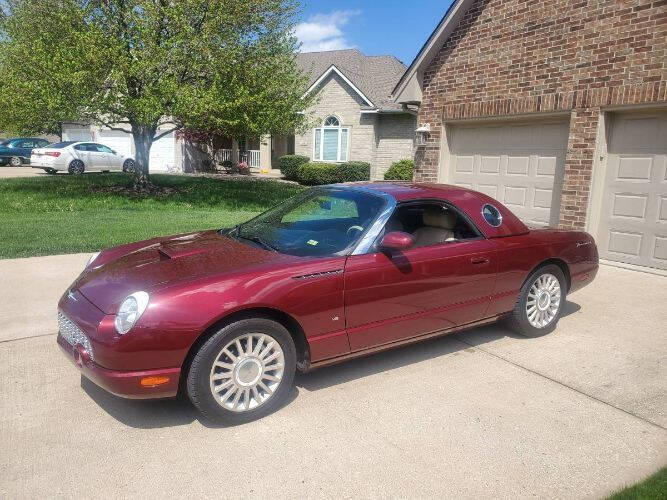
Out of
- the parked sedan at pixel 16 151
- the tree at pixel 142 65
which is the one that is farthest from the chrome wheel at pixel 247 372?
the parked sedan at pixel 16 151

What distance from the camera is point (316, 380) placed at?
387 cm

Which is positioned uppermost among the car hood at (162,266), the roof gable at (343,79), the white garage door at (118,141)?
the roof gable at (343,79)

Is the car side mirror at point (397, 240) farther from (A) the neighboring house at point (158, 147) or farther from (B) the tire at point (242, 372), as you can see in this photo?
(A) the neighboring house at point (158, 147)

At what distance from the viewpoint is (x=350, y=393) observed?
12.0 ft

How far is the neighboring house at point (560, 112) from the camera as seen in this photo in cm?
731

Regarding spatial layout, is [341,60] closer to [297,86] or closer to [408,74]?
[297,86]

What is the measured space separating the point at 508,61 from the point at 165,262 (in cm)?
740

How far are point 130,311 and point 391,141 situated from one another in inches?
844

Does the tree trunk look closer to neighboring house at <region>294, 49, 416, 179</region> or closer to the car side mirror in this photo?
neighboring house at <region>294, 49, 416, 179</region>

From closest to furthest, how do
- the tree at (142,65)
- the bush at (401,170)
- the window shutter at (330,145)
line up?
the tree at (142,65) → the bush at (401,170) → the window shutter at (330,145)

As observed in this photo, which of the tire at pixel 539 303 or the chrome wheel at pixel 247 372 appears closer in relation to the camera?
the chrome wheel at pixel 247 372

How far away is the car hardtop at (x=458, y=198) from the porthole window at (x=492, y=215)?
0.06 ft

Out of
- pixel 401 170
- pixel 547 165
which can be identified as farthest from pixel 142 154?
pixel 547 165

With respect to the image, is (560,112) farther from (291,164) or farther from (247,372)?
(291,164)
